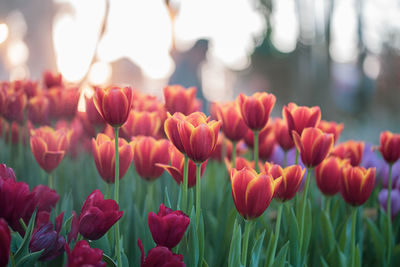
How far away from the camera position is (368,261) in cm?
137

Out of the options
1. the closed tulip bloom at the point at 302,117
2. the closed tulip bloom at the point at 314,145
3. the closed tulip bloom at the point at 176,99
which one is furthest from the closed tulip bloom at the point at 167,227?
Result: the closed tulip bloom at the point at 176,99

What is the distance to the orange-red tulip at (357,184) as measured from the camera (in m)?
1.08

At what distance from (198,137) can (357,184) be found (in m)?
0.53

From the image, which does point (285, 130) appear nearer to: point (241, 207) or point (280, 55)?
point (241, 207)

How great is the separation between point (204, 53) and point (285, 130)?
13.3 feet

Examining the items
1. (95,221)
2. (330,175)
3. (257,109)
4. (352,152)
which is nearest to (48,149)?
(95,221)

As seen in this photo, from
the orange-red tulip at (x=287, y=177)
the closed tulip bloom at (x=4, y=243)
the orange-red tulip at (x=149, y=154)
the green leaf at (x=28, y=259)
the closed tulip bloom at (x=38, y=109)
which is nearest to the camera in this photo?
the closed tulip bloom at (x=4, y=243)

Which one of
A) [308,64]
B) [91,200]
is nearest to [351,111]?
[308,64]

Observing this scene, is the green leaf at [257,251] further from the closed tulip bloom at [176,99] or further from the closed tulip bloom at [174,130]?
the closed tulip bloom at [176,99]

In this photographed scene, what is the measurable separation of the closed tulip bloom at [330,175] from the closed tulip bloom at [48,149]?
2.48ft

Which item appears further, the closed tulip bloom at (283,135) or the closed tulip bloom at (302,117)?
the closed tulip bloom at (283,135)

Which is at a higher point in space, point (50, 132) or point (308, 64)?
point (308, 64)

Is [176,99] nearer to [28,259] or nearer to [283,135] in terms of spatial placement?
[283,135]

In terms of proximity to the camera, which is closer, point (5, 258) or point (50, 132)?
point (5, 258)
